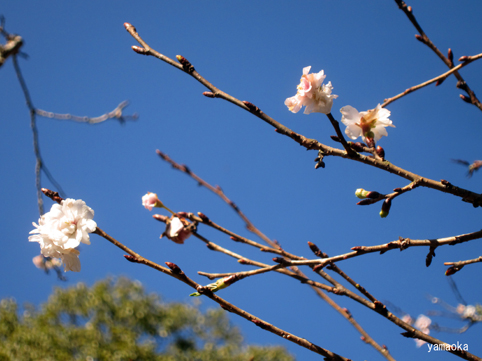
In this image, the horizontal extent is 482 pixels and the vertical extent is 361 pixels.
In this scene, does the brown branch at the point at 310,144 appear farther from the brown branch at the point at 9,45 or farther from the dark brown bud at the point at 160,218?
the brown branch at the point at 9,45

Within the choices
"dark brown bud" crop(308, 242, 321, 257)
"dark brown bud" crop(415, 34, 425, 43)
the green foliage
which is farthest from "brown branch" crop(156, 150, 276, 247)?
the green foliage

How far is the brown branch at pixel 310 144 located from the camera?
1.03 meters

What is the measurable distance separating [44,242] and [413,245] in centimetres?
116

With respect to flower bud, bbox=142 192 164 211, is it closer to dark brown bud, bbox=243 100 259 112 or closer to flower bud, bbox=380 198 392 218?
dark brown bud, bbox=243 100 259 112

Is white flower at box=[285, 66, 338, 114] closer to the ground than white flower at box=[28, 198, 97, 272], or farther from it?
farther from it

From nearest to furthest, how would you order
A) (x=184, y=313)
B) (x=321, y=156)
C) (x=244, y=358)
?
(x=321, y=156) → (x=244, y=358) → (x=184, y=313)

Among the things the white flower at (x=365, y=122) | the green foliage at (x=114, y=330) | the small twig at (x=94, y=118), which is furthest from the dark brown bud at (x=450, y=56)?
the green foliage at (x=114, y=330)

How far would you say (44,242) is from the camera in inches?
46.5

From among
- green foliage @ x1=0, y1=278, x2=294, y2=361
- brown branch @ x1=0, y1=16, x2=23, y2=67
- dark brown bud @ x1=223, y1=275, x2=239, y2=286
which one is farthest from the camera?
green foliage @ x1=0, y1=278, x2=294, y2=361

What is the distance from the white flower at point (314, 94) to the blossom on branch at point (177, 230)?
0.55m

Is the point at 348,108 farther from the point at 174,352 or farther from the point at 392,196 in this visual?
the point at 174,352

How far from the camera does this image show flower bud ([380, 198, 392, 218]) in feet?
3.86

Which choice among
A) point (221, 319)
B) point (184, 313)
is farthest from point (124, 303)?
point (221, 319)

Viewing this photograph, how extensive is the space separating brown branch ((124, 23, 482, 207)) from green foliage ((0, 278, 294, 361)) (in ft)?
23.2
